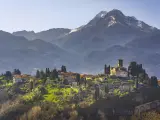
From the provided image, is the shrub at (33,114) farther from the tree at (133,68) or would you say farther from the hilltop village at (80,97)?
the tree at (133,68)

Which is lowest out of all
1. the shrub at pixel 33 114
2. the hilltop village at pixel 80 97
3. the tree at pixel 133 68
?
the shrub at pixel 33 114

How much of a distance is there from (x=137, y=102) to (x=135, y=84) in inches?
799

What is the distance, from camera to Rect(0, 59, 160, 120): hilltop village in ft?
449

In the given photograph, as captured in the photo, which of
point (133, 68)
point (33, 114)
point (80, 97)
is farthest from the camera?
point (133, 68)

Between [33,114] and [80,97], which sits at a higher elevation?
[80,97]

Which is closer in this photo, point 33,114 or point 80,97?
point 33,114

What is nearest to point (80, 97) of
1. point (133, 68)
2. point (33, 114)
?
point (33, 114)

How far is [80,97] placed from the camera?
15275cm

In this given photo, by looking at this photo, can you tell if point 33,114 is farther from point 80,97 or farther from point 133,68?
point 133,68

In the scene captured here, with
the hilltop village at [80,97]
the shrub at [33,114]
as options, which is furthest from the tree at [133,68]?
the shrub at [33,114]

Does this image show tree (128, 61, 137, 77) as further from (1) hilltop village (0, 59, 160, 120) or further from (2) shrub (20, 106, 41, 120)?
(2) shrub (20, 106, 41, 120)

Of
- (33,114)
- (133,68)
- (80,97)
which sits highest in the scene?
(133,68)

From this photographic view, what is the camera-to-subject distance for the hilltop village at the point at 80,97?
13700 cm

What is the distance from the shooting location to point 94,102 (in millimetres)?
145750
